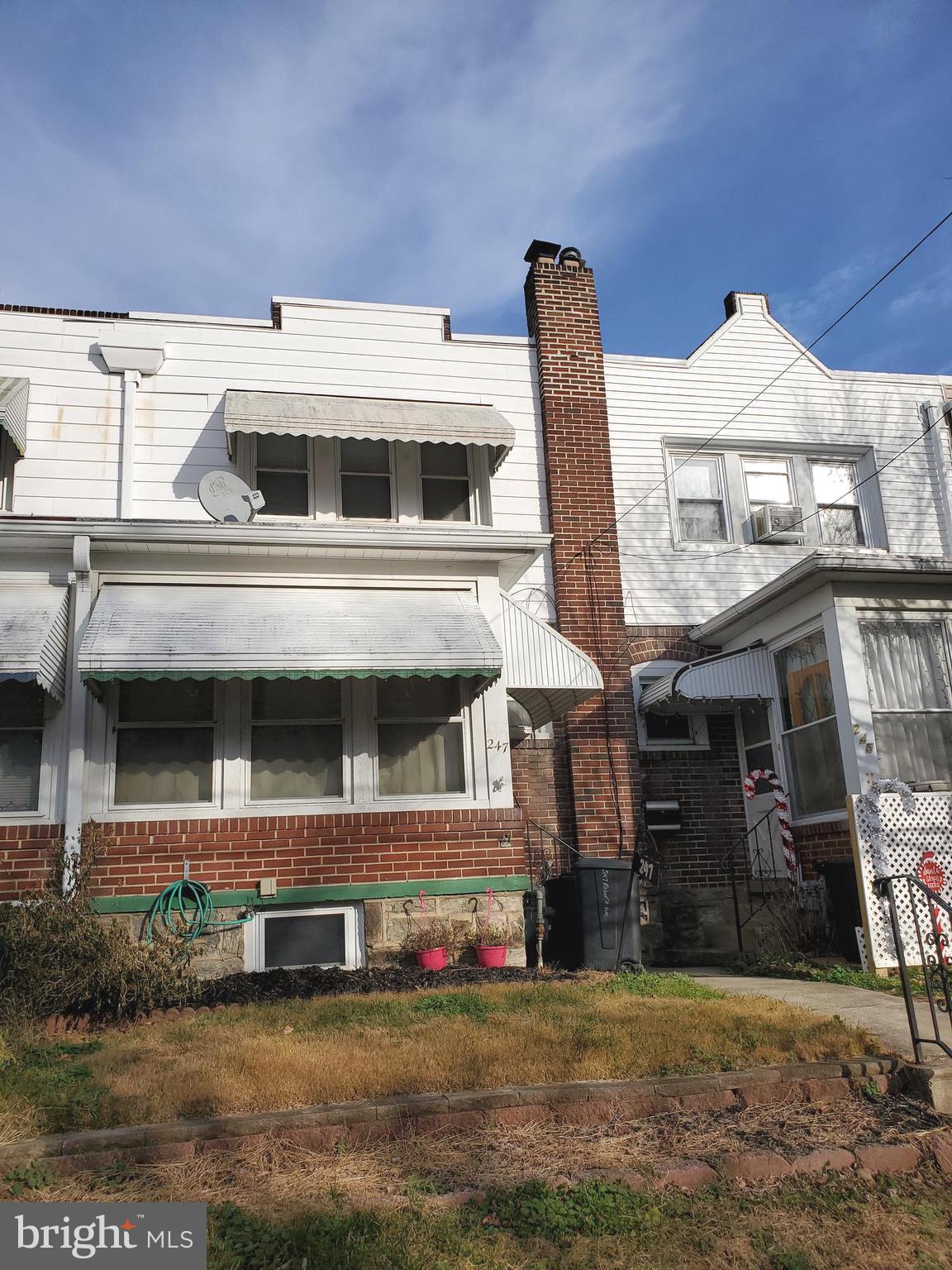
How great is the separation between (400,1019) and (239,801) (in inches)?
121

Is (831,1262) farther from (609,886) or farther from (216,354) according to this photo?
(216,354)

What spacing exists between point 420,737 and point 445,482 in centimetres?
352

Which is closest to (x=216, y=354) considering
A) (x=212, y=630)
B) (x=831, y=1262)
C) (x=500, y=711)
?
(x=212, y=630)

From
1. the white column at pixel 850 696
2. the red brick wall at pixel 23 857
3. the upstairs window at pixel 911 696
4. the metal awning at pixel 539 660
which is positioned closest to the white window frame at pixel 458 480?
the metal awning at pixel 539 660

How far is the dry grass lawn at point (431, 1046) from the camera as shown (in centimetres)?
509

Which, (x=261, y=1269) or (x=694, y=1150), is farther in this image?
(x=694, y=1150)

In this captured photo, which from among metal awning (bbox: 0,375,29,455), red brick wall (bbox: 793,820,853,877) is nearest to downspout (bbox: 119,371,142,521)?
metal awning (bbox: 0,375,29,455)

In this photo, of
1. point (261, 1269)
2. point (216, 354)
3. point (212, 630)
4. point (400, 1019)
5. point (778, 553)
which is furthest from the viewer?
point (778, 553)

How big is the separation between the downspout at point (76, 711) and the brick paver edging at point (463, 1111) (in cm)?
425

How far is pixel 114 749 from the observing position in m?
9.02

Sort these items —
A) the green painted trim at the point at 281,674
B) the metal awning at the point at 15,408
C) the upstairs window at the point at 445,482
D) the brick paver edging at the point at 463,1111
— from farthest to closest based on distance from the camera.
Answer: the upstairs window at the point at 445,482
the metal awning at the point at 15,408
the green painted trim at the point at 281,674
the brick paver edging at the point at 463,1111

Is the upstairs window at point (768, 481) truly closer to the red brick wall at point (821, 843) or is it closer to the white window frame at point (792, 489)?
the white window frame at point (792, 489)

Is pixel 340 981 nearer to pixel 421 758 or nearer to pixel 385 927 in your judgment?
pixel 385 927

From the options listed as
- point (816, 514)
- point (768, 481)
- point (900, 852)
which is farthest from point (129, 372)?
point (900, 852)
